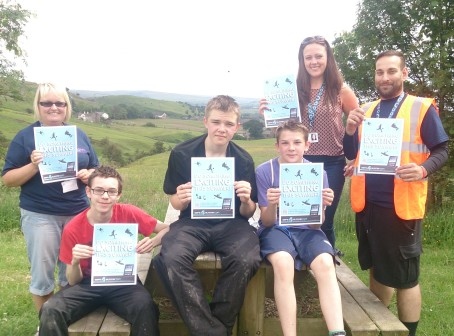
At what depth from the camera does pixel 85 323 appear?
3.17 meters

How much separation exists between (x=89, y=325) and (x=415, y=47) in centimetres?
725

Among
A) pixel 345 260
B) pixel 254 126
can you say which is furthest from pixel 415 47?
pixel 254 126

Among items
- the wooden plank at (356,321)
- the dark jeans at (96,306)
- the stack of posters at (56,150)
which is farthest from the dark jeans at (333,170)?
the stack of posters at (56,150)

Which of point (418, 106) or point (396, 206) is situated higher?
point (418, 106)

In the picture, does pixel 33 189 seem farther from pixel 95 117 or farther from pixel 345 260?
pixel 95 117

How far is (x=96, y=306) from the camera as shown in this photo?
3348 mm

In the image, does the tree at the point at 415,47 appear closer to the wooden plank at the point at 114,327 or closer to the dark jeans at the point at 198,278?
the dark jeans at the point at 198,278

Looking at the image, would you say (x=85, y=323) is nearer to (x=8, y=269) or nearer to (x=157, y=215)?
(x=8, y=269)

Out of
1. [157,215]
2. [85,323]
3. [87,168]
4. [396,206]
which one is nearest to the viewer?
[85,323]

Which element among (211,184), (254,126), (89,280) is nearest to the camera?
(89,280)

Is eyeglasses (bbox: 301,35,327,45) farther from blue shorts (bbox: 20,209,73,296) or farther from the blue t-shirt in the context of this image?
blue shorts (bbox: 20,209,73,296)

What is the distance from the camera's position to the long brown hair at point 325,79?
403 centimetres

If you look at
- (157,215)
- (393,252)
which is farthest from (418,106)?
(157,215)

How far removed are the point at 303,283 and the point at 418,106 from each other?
1775 millimetres
